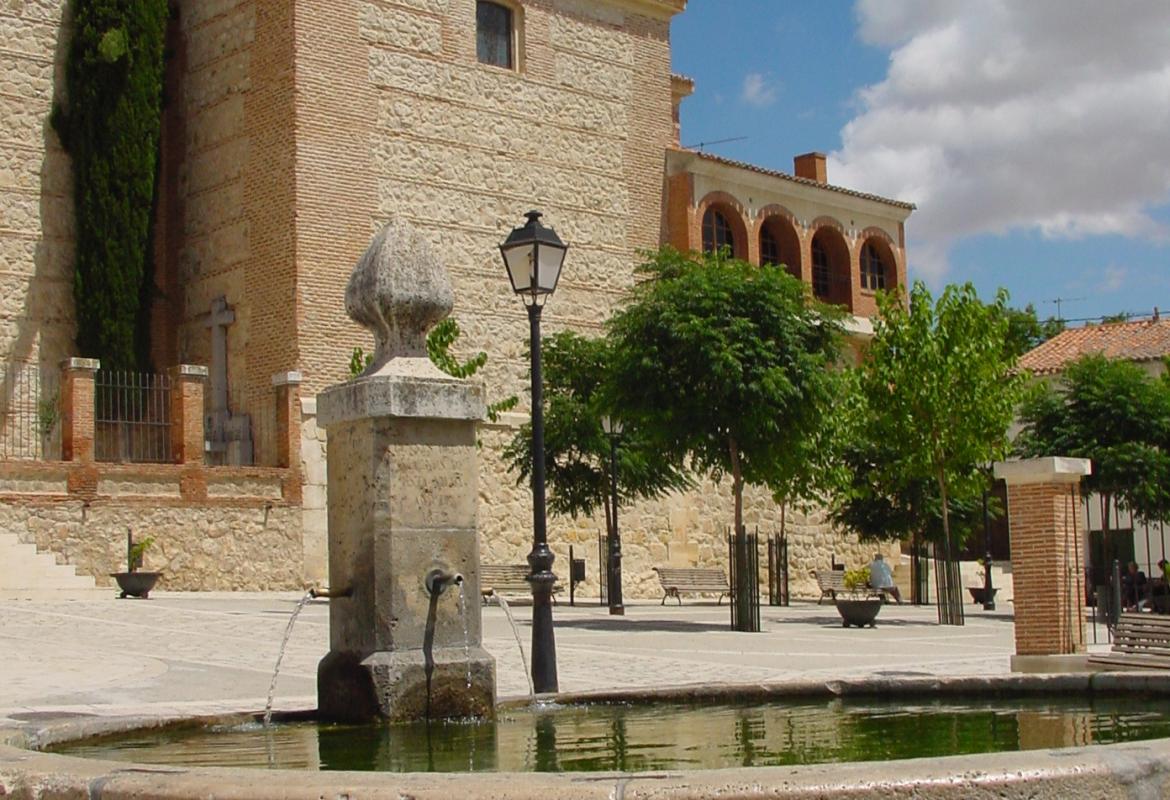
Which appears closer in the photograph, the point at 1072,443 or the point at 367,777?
the point at 367,777

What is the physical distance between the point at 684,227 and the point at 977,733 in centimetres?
2580

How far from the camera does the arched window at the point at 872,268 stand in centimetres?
3778

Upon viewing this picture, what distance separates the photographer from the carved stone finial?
8.00 m

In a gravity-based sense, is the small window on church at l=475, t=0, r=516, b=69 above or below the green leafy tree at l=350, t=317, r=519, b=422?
above

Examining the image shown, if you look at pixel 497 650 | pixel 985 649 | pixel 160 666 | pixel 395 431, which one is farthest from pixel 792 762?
pixel 985 649

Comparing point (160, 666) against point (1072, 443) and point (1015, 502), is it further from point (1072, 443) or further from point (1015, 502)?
point (1072, 443)

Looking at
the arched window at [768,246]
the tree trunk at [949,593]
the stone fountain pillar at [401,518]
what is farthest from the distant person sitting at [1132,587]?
the stone fountain pillar at [401,518]

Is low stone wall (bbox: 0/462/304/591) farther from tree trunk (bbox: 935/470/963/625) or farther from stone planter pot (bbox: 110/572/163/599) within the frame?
tree trunk (bbox: 935/470/963/625)

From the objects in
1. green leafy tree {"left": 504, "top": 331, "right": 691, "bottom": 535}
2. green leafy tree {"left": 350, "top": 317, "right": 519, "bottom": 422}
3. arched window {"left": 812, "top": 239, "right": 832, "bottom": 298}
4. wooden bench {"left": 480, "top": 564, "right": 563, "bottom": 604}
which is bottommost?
wooden bench {"left": 480, "top": 564, "right": 563, "bottom": 604}

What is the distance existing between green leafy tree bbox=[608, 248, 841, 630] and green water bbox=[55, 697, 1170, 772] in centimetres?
1169

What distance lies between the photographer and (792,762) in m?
6.23

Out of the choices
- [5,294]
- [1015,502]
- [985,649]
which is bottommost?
[985,649]

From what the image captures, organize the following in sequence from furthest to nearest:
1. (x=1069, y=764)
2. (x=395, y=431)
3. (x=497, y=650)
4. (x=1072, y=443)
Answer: (x=1072, y=443), (x=497, y=650), (x=395, y=431), (x=1069, y=764)

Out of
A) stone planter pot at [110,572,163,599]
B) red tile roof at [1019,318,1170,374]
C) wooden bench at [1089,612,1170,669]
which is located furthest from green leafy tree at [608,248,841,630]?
red tile roof at [1019,318,1170,374]
